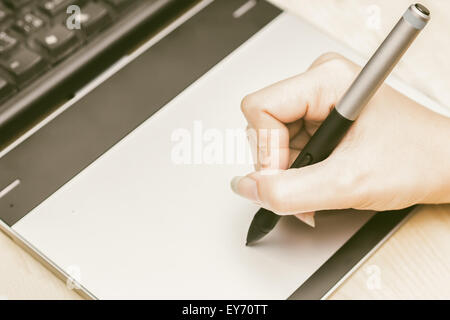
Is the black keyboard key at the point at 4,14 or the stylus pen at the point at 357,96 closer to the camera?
the stylus pen at the point at 357,96

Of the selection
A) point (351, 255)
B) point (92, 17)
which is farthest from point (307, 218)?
point (92, 17)

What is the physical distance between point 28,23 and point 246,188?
212mm

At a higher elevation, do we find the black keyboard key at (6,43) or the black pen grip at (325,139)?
the black pen grip at (325,139)

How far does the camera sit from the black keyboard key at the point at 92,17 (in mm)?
483

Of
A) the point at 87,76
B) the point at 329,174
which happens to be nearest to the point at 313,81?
the point at 329,174

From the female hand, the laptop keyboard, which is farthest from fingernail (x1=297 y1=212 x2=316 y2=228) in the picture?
the laptop keyboard

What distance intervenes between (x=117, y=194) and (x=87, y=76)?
107 mm

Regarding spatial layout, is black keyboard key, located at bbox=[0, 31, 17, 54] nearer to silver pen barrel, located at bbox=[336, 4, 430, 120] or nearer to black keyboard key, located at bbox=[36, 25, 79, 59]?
black keyboard key, located at bbox=[36, 25, 79, 59]

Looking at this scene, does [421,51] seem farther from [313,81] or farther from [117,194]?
[117,194]

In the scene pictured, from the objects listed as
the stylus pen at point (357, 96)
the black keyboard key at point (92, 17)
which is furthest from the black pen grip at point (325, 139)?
the black keyboard key at point (92, 17)

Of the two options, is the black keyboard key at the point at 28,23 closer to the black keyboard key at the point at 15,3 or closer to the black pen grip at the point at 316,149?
the black keyboard key at the point at 15,3

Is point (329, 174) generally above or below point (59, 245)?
above

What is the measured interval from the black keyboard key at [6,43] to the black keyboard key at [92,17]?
5 cm

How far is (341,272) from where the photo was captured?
42 centimetres
